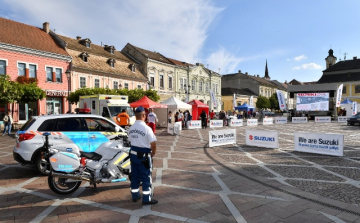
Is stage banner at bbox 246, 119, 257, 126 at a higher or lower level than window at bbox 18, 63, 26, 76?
lower

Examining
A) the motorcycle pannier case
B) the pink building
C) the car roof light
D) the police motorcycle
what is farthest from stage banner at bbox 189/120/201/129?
the motorcycle pannier case

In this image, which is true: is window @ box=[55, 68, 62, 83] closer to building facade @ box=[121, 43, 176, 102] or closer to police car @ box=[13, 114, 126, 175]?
building facade @ box=[121, 43, 176, 102]

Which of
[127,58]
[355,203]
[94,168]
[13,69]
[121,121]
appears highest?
[127,58]

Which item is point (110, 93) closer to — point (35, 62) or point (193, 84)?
point (35, 62)

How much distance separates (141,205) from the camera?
4.69 m

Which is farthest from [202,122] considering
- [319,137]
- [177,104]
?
[319,137]

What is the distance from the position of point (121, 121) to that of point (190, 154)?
13.7ft

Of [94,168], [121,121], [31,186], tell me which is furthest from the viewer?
[121,121]

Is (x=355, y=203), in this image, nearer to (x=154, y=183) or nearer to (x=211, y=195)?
(x=211, y=195)

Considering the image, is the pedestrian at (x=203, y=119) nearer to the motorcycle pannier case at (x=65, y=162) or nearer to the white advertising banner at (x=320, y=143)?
the white advertising banner at (x=320, y=143)

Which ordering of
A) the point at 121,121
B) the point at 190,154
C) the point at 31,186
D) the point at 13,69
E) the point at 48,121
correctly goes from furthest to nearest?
the point at 13,69 → the point at 121,121 → the point at 190,154 → the point at 48,121 → the point at 31,186

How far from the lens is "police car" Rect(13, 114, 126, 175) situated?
666 cm

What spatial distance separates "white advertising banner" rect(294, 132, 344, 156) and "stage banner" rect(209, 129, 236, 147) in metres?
3.15

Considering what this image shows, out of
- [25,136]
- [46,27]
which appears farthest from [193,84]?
[25,136]
